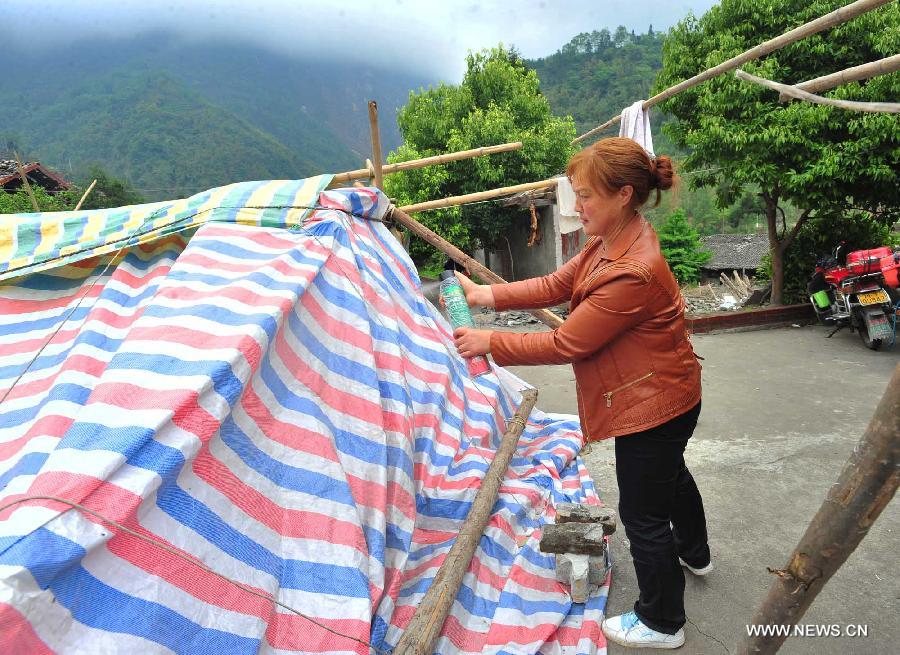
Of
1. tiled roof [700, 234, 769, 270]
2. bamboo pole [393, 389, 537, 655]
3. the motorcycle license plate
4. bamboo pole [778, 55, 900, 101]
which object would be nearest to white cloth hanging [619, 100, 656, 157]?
the motorcycle license plate

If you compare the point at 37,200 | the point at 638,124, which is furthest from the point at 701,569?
the point at 37,200

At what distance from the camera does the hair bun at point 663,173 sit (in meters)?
1.81

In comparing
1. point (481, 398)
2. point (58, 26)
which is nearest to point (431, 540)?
point (481, 398)

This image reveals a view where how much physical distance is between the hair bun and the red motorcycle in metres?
5.61

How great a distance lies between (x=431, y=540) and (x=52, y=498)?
159 cm

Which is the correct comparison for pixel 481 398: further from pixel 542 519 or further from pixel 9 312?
pixel 9 312

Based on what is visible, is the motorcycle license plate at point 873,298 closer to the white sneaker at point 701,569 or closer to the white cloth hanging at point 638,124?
the white cloth hanging at point 638,124

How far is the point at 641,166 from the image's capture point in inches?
68.8

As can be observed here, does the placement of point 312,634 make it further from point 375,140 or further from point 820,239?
point 820,239

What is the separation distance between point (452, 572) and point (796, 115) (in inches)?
288

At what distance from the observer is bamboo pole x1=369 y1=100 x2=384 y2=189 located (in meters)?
3.13

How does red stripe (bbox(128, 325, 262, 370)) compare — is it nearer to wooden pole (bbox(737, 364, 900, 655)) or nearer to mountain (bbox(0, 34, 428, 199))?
wooden pole (bbox(737, 364, 900, 655))

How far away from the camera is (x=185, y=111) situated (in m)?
65.2

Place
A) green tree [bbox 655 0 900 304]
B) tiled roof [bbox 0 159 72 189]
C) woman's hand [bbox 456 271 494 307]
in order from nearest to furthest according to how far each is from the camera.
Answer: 1. woman's hand [bbox 456 271 494 307]
2. green tree [bbox 655 0 900 304]
3. tiled roof [bbox 0 159 72 189]
